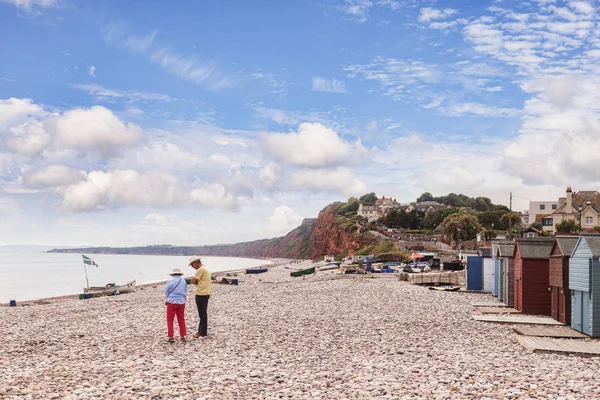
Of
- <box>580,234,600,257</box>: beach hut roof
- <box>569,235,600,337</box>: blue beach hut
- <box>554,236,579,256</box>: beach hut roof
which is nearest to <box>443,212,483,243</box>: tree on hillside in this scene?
<box>554,236,579,256</box>: beach hut roof

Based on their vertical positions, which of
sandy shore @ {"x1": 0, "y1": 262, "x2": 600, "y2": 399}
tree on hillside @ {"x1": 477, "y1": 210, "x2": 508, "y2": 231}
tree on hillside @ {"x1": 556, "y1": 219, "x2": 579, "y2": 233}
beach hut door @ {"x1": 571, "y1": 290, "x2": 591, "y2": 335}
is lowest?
sandy shore @ {"x1": 0, "y1": 262, "x2": 600, "y2": 399}

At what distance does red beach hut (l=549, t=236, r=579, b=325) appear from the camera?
77.9 ft

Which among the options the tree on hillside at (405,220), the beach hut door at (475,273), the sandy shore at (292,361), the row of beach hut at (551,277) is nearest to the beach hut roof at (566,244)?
the row of beach hut at (551,277)

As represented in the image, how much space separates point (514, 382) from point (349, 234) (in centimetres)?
15277

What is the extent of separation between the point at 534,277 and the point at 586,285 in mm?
7774

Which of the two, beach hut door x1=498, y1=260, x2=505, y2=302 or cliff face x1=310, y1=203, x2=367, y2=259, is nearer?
beach hut door x1=498, y1=260, x2=505, y2=302

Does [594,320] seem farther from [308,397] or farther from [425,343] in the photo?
[308,397]

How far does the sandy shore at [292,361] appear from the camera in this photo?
40.2 feet

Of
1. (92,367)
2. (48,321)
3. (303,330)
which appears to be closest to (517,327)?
(303,330)

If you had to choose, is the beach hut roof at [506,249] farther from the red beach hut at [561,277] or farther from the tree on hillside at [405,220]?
the tree on hillside at [405,220]

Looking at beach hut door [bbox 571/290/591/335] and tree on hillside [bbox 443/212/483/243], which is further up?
tree on hillside [bbox 443/212/483/243]

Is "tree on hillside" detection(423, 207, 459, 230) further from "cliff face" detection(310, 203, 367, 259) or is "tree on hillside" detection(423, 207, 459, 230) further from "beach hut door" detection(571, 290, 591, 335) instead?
"beach hut door" detection(571, 290, 591, 335)

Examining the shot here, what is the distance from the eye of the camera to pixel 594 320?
66.5ft

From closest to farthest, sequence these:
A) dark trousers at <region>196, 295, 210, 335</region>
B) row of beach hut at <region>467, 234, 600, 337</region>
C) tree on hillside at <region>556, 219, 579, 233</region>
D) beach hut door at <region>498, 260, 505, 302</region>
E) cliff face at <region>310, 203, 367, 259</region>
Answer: dark trousers at <region>196, 295, 210, 335</region> < row of beach hut at <region>467, 234, 600, 337</region> < beach hut door at <region>498, 260, 505, 302</region> < tree on hillside at <region>556, 219, 579, 233</region> < cliff face at <region>310, 203, 367, 259</region>
